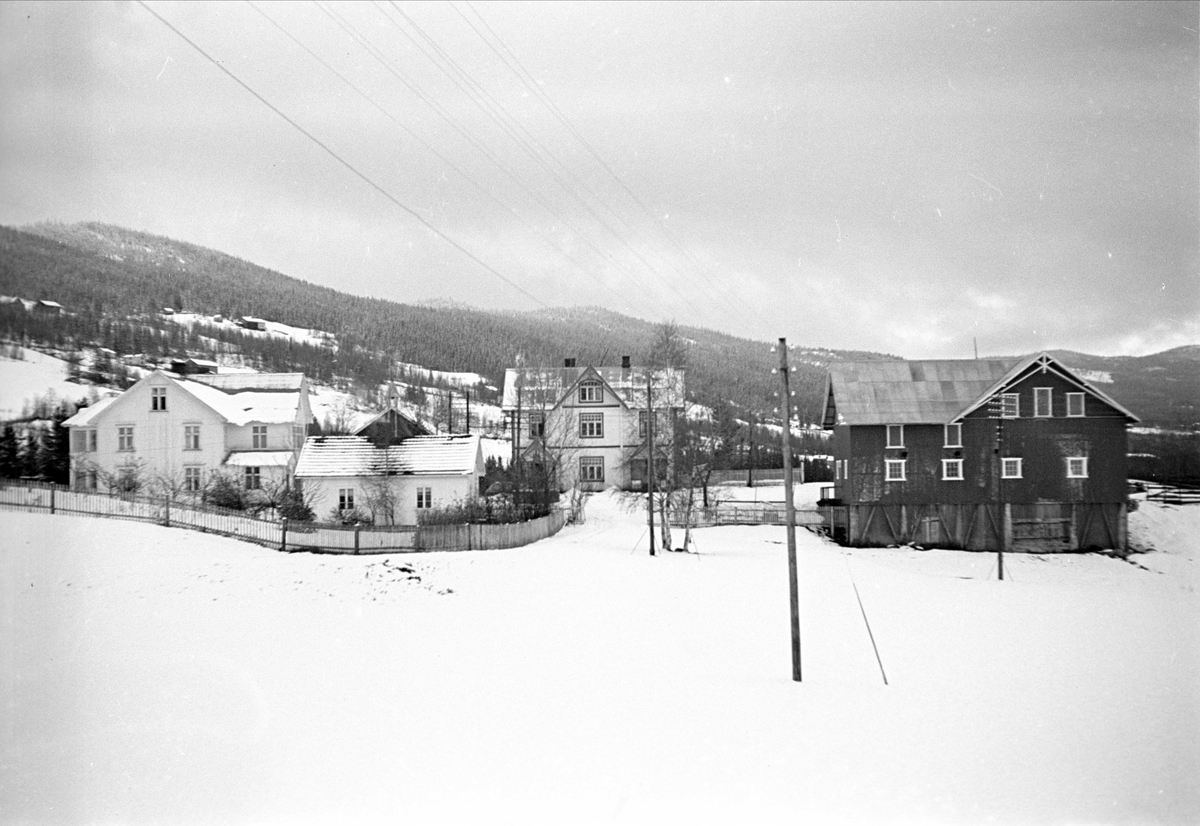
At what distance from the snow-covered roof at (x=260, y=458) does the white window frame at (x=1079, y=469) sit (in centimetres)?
1880

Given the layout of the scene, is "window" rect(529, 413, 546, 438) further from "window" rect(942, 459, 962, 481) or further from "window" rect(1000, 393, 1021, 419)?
"window" rect(1000, 393, 1021, 419)

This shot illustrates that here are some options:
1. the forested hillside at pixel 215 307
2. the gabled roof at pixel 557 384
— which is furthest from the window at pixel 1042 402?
the gabled roof at pixel 557 384

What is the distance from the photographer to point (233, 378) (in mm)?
10219

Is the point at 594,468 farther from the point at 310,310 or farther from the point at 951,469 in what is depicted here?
the point at 310,310

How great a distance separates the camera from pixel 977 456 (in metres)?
19.3

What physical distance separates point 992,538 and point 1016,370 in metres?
4.58

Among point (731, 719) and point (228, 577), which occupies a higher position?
point (228, 577)

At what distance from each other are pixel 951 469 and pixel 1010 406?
88.2 inches

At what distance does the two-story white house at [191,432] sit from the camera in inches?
294

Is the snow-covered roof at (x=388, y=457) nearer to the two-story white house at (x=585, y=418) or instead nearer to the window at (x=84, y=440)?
the window at (x=84, y=440)

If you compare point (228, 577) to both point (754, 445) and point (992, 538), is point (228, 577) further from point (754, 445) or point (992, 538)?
point (754, 445)

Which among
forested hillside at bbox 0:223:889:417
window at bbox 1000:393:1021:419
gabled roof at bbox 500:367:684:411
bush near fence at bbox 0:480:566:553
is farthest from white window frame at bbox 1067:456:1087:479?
bush near fence at bbox 0:480:566:553

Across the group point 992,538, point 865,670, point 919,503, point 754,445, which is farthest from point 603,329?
point 865,670

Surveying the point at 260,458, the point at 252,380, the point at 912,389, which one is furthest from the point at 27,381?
the point at 912,389
